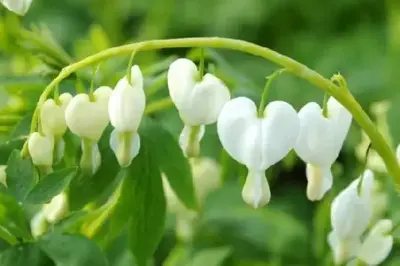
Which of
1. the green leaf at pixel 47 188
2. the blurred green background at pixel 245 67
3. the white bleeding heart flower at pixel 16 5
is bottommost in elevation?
the blurred green background at pixel 245 67

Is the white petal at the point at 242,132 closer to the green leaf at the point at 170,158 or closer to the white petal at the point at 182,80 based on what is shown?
the white petal at the point at 182,80

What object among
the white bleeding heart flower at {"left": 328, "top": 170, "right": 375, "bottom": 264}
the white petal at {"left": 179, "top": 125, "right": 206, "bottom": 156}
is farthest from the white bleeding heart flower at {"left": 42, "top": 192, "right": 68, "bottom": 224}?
the white bleeding heart flower at {"left": 328, "top": 170, "right": 375, "bottom": 264}

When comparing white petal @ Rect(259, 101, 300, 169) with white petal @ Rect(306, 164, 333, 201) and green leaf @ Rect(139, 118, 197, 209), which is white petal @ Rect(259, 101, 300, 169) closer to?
white petal @ Rect(306, 164, 333, 201)

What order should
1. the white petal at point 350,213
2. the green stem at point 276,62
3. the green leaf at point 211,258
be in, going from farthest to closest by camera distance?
the green leaf at point 211,258, the white petal at point 350,213, the green stem at point 276,62

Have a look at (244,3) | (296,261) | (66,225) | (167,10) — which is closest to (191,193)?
(66,225)

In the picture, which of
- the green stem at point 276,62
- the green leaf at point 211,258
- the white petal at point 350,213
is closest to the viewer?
the green stem at point 276,62

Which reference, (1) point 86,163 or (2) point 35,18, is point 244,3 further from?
(1) point 86,163

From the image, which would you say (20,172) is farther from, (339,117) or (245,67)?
(245,67)

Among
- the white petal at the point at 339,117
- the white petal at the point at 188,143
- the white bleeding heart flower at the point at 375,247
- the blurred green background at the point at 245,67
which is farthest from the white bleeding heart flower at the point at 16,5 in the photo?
the white bleeding heart flower at the point at 375,247
